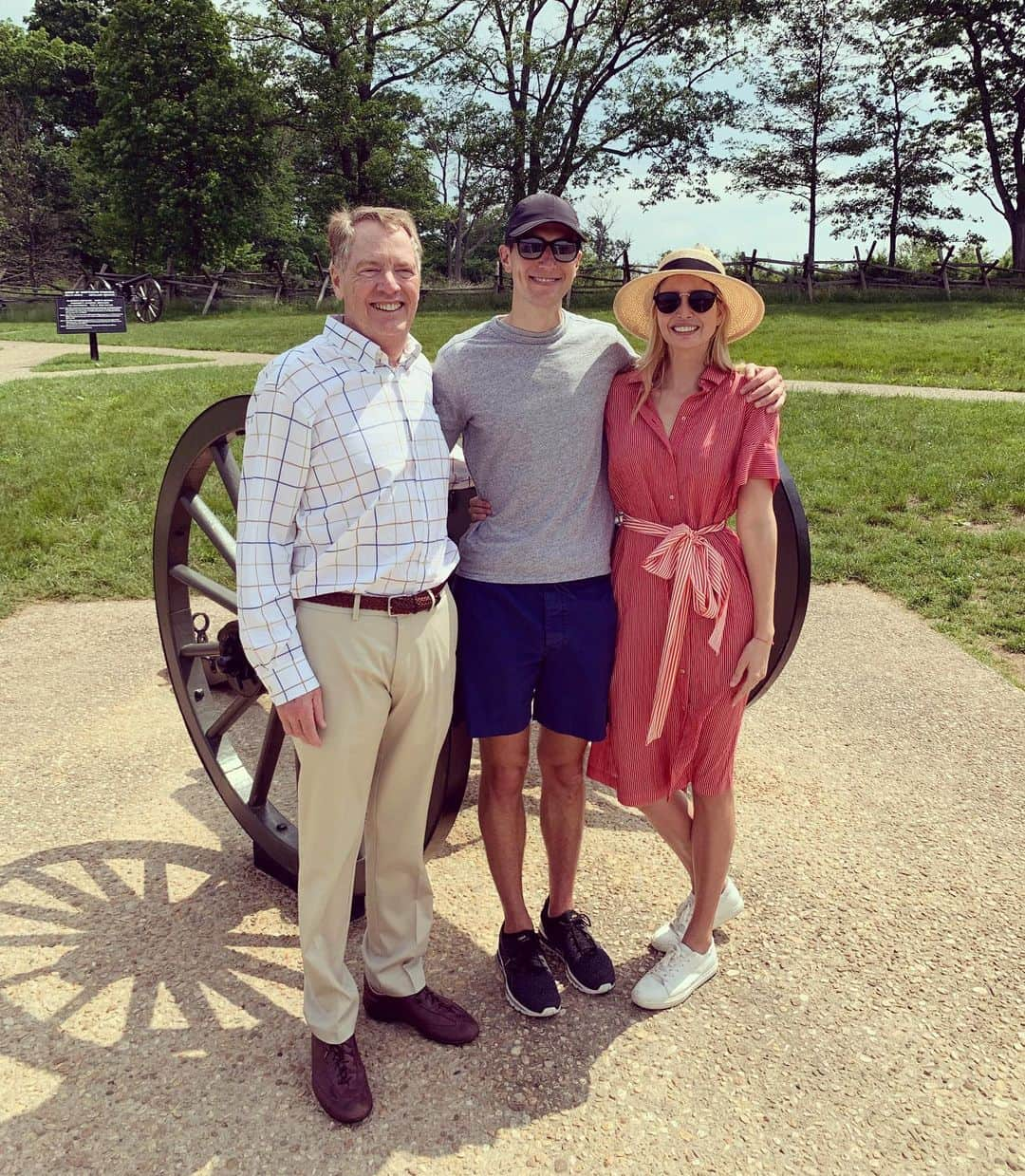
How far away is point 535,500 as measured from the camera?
2.38 m

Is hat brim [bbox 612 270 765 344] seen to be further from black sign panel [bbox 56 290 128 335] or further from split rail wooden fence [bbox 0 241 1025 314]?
split rail wooden fence [bbox 0 241 1025 314]

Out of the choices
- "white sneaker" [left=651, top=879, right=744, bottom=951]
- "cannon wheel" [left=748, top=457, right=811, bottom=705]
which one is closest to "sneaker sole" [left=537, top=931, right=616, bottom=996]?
"white sneaker" [left=651, top=879, right=744, bottom=951]

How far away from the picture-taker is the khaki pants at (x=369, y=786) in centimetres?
209

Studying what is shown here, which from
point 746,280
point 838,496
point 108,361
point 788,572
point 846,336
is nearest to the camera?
point 788,572

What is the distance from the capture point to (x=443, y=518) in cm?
220

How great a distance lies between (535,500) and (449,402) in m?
0.32

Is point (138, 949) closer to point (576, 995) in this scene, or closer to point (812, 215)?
point (576, 995)

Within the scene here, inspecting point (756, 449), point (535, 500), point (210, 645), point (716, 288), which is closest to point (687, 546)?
point (756, 449)

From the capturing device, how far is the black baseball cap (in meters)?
2.33

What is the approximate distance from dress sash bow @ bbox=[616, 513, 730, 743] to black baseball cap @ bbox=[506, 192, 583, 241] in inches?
28.8

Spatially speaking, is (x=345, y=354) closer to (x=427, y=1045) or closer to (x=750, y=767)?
(x=427, y=1045)

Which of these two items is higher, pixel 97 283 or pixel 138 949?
pixel 97 283

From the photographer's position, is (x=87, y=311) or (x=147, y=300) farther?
(x=147, y=300)

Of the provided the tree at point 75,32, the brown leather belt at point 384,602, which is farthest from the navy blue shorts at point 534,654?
the tree at point 75,32
